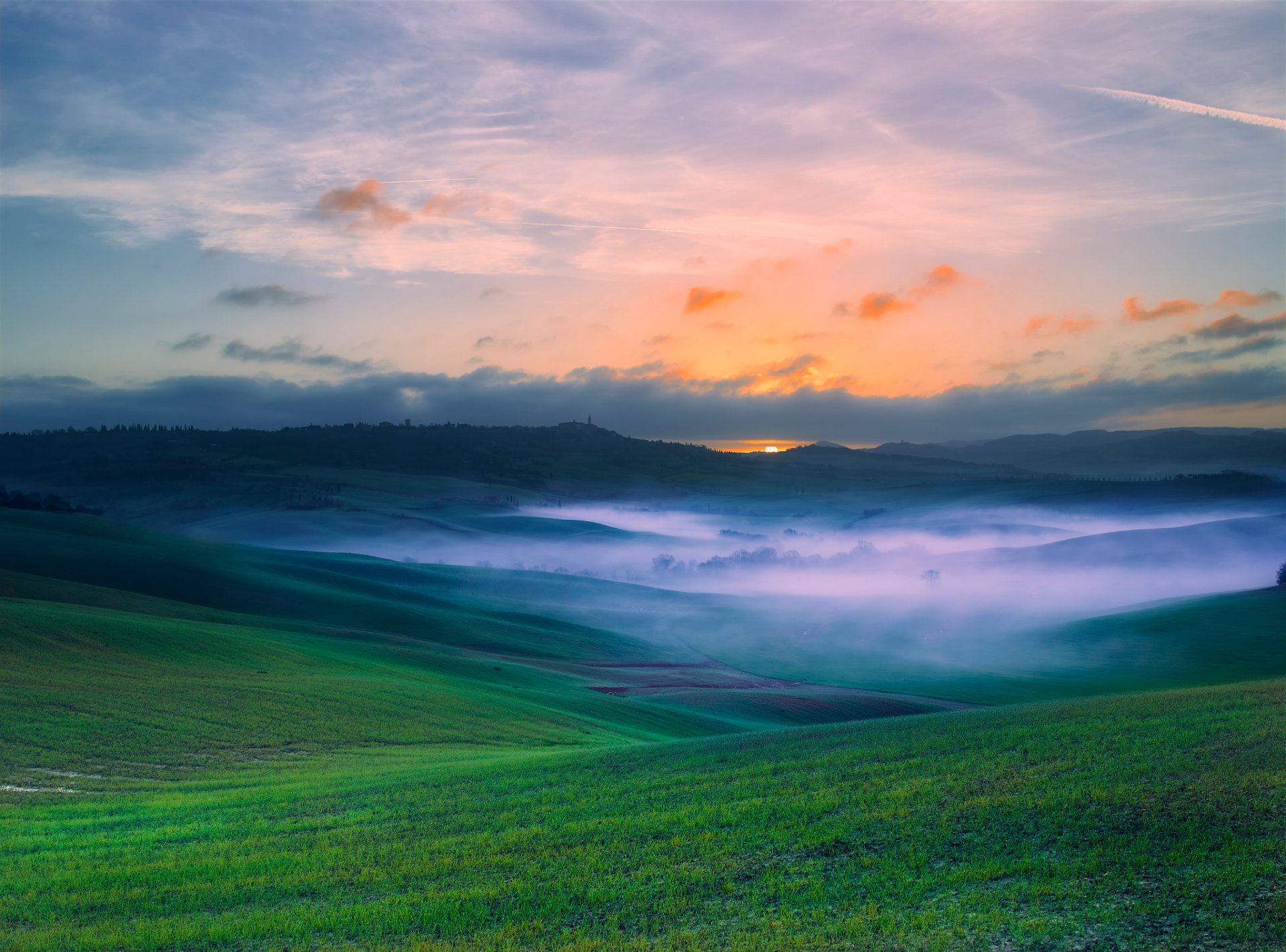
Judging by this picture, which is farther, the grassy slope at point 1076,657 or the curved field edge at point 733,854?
the grassy slope at point 1076,657

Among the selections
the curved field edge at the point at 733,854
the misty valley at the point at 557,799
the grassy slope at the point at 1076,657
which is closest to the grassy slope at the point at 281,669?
the misty valley at the point at 557,799

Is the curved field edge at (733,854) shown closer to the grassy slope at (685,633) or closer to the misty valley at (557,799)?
the misty valley at (557,799)

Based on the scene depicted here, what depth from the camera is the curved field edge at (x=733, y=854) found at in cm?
1254

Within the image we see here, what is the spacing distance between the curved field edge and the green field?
6 cm

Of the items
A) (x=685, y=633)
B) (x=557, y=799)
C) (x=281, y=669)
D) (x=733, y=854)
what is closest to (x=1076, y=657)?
(x=685, y=633)

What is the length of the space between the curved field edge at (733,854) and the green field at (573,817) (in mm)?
63

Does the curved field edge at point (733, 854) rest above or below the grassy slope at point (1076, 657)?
above

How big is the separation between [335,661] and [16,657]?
1527cm

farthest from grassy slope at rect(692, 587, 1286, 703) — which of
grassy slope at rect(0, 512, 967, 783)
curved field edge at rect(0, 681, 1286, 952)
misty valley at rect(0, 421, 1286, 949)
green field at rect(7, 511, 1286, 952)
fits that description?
curved field edge at rect(0, 681, 1286, 952)

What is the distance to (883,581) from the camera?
149250 millimetres

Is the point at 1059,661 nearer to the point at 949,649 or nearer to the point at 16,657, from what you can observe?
the point at 949,649

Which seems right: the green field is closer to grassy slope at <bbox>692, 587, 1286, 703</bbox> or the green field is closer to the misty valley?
the misty valley

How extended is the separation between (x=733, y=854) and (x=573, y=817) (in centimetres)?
447

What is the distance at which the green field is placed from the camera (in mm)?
12938
